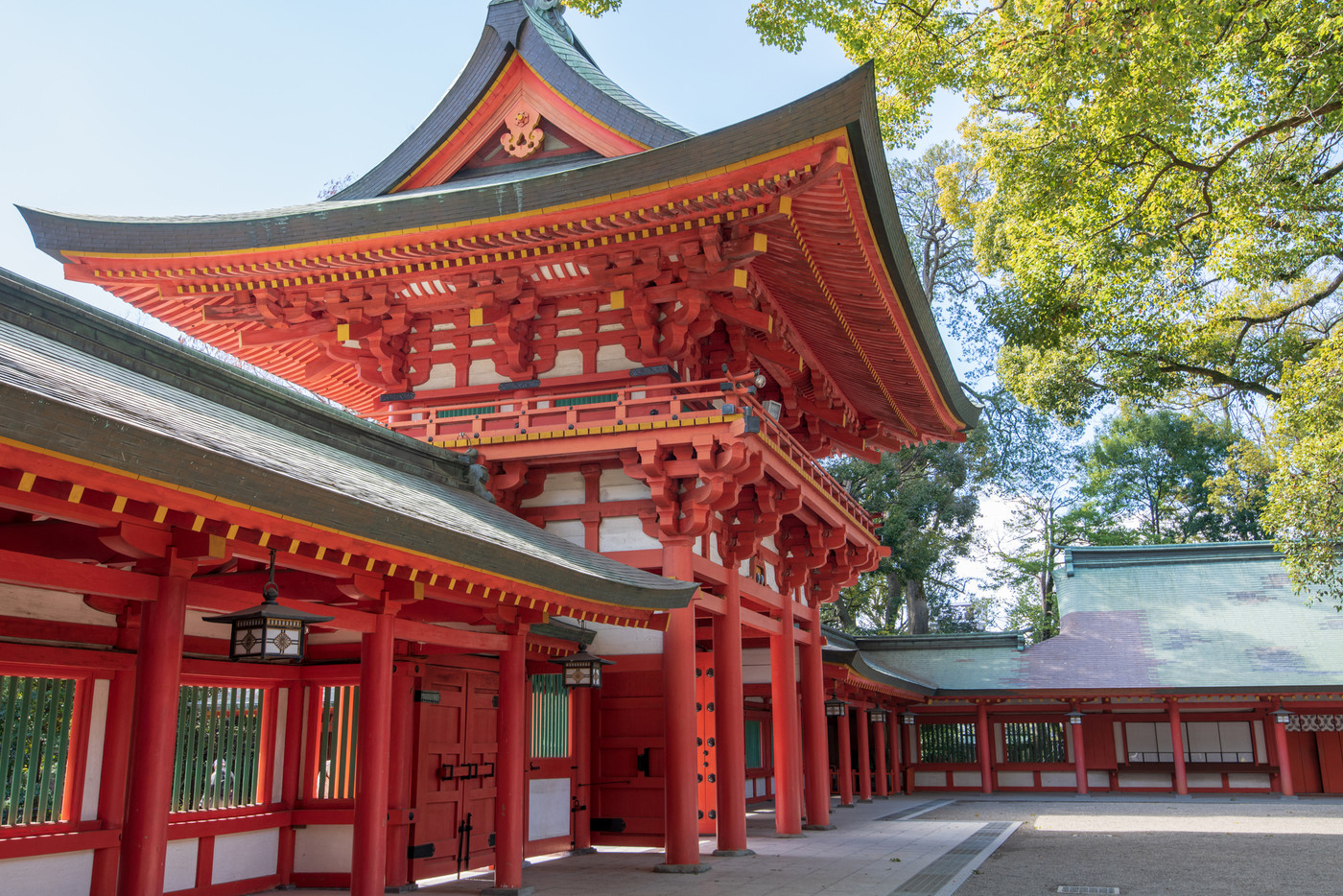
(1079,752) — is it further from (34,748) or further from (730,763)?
(34,748)

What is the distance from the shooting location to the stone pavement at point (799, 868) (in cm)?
1051

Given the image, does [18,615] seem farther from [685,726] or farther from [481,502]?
[685,726]

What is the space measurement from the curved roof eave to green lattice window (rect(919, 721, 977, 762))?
18754mm

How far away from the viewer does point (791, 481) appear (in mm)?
13992

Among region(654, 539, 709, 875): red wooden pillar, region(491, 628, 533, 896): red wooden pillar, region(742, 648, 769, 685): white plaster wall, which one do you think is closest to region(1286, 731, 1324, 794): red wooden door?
region(742, 648, 769, 685): white plaster wall

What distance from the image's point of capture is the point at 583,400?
13.4 metres

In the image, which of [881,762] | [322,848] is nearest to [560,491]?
[322,848]

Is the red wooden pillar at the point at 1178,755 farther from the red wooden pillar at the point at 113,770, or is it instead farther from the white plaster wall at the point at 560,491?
the red wooden pillar at the point at 113,770

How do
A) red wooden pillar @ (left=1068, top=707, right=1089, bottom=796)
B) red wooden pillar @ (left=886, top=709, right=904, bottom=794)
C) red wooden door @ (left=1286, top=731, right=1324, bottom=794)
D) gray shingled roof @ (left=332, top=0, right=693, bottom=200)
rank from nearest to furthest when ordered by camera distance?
gray shingled roof @ (left=332, top=0, right=693, bottom=200) < red wooden pillar @ (left=1068, top=707, right=1089, bottom=796) < red wooden door @ (left=1286, top=731, right=1324, bottom=794) < red wooden pillar @ (left=886, top=709, right=904, bottom=794)

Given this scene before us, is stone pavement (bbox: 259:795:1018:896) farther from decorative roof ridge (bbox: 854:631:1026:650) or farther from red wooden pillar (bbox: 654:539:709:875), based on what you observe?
decorative roof ridge (bbox: 854:631:1026:650)

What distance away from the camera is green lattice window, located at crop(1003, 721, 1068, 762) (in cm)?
2870

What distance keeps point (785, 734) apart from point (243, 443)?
10.7 m

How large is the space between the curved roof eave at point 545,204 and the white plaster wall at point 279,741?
18.3 feet

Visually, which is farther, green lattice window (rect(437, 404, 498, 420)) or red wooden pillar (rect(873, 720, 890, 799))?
red wooden pillar (rect(873, 720, 890, 799))
